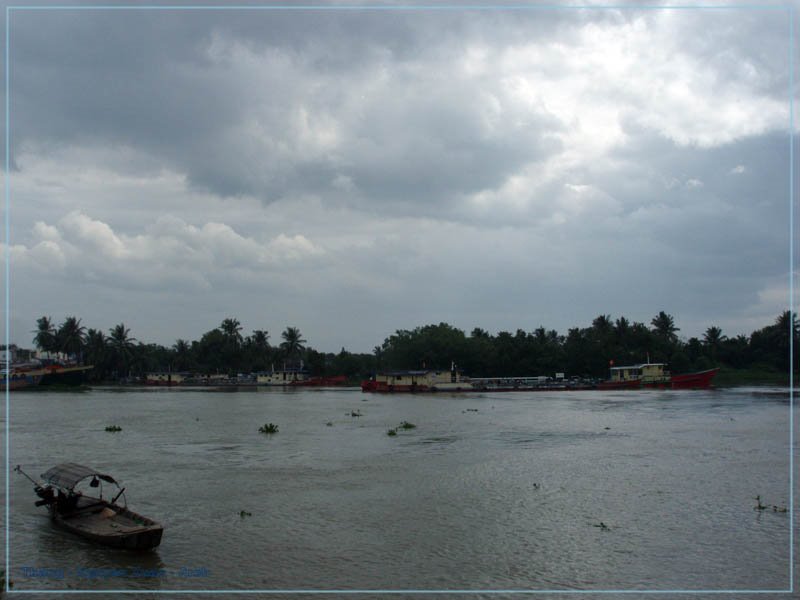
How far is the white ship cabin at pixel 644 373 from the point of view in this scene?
10475 cm

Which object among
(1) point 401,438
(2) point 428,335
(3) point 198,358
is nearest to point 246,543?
(1) point 401,438

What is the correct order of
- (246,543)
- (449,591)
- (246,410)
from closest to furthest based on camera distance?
(449,591) < (246,543) < (246,410)

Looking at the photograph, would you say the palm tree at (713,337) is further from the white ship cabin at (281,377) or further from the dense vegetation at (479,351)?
the white ship cabin at (281,377)

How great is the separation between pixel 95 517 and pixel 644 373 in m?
101

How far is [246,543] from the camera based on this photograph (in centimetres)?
1752

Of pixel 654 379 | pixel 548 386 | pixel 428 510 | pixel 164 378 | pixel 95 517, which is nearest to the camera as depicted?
pixel 95 517

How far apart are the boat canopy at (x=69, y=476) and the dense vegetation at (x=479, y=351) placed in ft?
361

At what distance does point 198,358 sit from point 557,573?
6448 inches

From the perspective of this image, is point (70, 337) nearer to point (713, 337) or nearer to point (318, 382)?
point (318, 382)

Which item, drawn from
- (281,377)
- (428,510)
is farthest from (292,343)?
(428,510)

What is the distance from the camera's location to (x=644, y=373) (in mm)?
106188

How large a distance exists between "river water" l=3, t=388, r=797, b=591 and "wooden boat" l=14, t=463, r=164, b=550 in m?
0.37

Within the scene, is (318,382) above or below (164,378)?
below

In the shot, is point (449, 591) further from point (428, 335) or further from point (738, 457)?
point (428, 335)
